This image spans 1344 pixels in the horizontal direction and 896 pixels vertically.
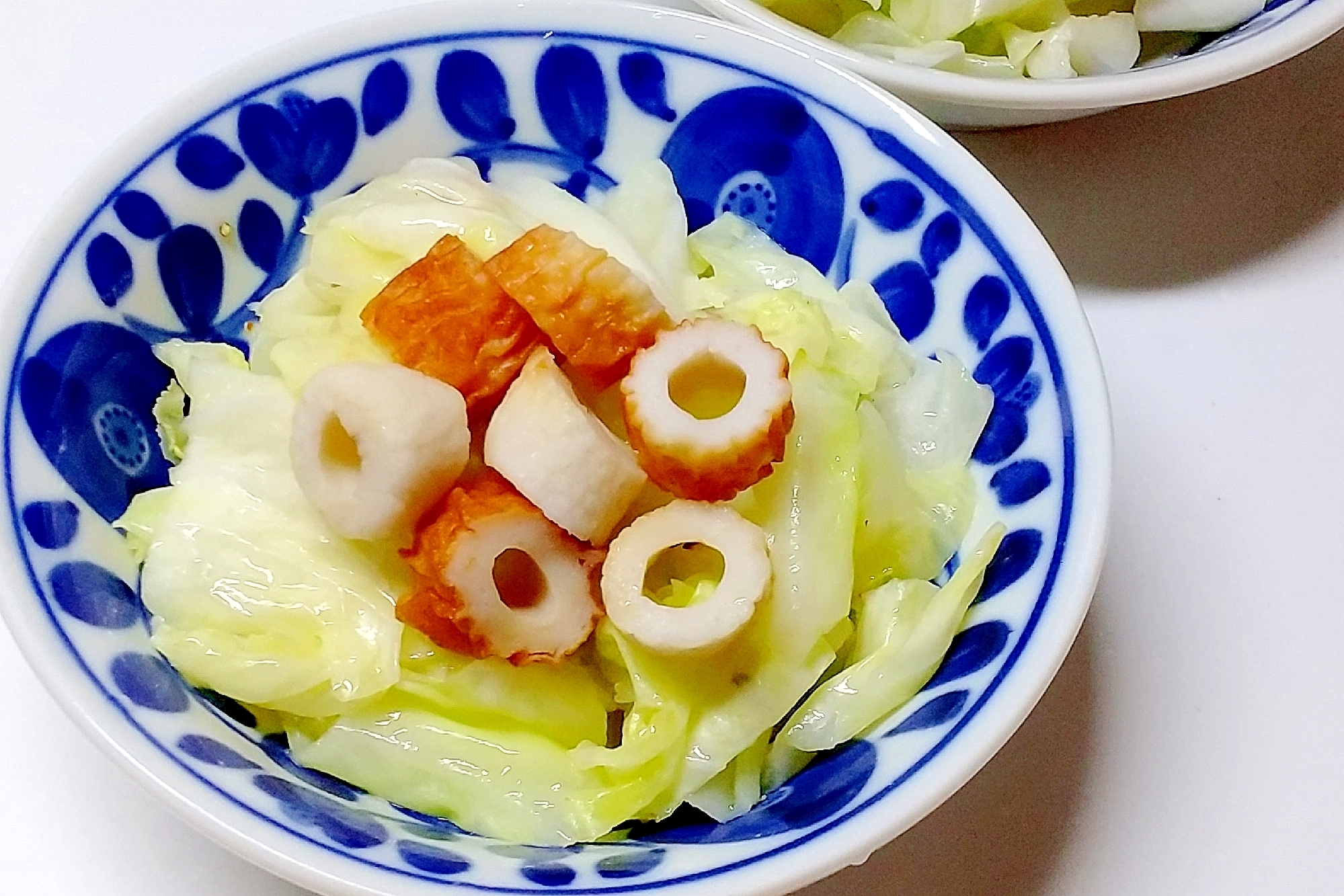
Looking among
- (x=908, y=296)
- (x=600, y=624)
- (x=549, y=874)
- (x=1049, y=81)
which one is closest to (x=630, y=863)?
(x=549, y=874)

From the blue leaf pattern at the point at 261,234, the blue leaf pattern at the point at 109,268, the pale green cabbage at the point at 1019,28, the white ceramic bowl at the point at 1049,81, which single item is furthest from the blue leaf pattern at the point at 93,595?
the pale green cabbage at the point at 1019,28

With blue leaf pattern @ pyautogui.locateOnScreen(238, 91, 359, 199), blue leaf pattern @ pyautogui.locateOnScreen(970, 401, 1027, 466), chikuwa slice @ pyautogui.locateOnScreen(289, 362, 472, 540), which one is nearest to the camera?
chikuwa slice @ pyautogui.locateOnScreen(289, 362, 472, 540)

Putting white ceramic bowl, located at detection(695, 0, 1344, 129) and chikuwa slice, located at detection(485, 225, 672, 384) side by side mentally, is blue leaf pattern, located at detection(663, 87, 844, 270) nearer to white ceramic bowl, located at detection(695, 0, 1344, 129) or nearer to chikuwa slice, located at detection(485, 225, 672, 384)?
white ceramic bowl, located at detection(695, 0, 1344, 129)

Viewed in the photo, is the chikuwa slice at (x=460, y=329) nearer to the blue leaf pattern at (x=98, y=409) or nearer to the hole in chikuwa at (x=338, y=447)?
the hole in chikuwa at (x=338, y=447)

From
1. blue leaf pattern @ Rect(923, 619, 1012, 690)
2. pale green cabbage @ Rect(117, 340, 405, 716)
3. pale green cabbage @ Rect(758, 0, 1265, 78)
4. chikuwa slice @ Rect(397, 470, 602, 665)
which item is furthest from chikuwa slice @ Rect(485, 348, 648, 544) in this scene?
pale green cabbage @ Rect(758, 0, 1265, 78)

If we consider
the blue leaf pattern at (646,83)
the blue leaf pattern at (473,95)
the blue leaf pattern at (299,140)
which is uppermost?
the blue leaf pattern at (646,83)

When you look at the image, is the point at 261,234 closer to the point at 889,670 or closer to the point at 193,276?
the point at 193,276
